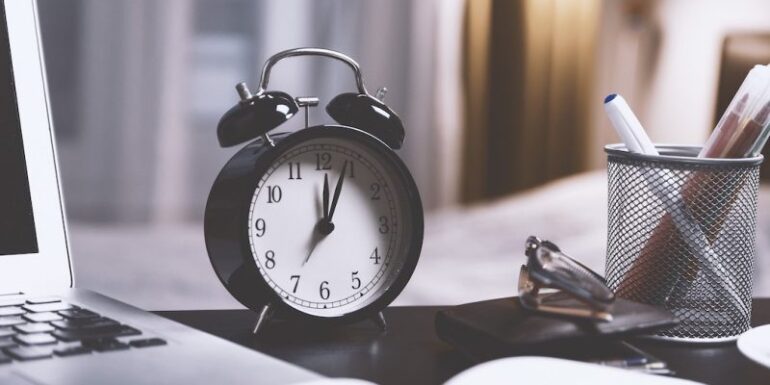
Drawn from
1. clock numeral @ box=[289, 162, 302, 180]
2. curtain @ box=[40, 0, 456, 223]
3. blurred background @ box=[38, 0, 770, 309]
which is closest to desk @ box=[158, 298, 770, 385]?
clock numeral @ box=[289, 162, 302, 180]

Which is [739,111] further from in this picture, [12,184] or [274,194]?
[12,184]

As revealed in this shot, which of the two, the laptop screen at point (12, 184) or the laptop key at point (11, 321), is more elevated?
the laptop screen at point (12, 184)

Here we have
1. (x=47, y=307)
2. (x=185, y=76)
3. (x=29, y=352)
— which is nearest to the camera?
(x=29, y=352)

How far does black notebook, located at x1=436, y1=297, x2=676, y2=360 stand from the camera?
520 millimetres

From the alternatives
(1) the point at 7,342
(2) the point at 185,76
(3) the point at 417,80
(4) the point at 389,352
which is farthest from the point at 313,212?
(3) the point at 417,80

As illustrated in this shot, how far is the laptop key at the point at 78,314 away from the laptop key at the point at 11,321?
24 millimetres

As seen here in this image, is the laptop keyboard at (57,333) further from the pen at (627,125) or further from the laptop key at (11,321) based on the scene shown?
the pen at (627,125)

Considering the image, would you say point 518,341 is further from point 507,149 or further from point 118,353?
point 507,149

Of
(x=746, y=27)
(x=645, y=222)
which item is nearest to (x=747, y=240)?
(x=645, y=222)

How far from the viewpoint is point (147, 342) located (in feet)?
1.61

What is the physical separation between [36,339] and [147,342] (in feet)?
0.20

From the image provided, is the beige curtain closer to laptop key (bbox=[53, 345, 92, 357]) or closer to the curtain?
the curtain

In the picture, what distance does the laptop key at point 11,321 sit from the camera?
52cm

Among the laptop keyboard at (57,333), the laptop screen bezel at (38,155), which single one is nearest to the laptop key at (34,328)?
the laptop keyboard at (57,333)
